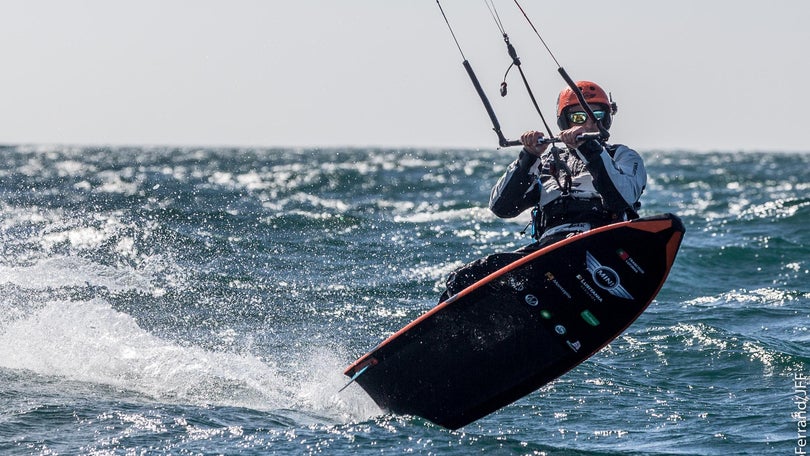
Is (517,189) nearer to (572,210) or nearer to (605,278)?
(572,210)

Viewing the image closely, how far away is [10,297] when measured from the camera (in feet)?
35.7

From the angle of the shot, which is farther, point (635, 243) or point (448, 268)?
point (448, 268)

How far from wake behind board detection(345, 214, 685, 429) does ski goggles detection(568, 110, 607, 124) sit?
2.96 feet

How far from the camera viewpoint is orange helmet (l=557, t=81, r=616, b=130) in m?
7.66

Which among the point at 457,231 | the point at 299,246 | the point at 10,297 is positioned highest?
the point at 10,297

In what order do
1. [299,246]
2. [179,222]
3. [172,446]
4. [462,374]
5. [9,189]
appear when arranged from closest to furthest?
[172,446] → [462,374] → [299,246] → [179,222] → [9,189]

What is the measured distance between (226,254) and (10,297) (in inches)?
169

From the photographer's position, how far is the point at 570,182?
24.2ft

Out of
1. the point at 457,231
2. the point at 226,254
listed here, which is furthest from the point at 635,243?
the point at 457,231

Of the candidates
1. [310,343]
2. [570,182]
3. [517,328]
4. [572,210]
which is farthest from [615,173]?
[310,343]

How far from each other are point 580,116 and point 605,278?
1199mm

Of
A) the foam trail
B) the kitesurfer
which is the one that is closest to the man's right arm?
the kitesurfer

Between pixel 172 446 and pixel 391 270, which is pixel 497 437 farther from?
pixel 391 270

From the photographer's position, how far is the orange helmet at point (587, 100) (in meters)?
7.66
